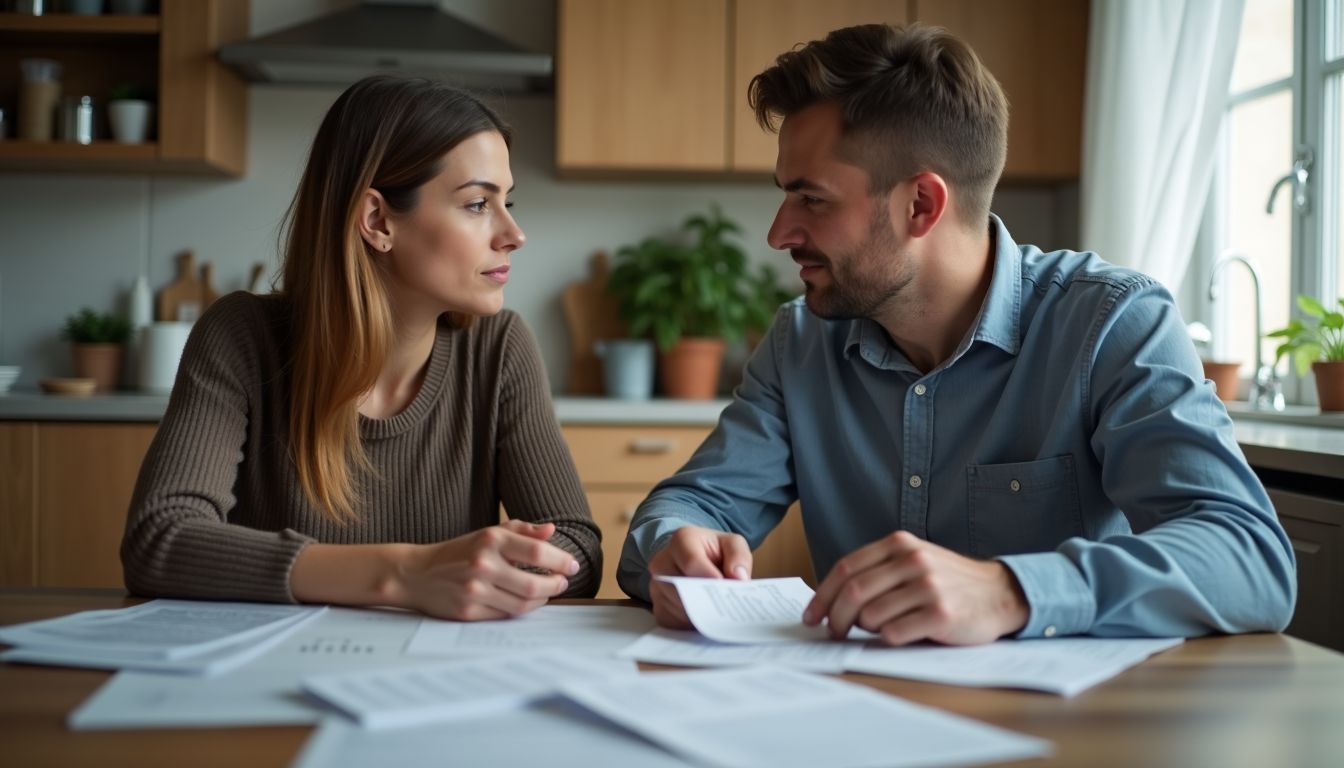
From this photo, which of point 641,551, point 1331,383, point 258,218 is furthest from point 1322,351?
point 258,218

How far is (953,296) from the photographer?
1.55 meters

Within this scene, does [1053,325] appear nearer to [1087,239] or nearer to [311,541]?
[311,541]

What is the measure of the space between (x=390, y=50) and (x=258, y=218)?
846mm

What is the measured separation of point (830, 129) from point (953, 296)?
0.89ft

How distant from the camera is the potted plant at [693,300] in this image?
11.5 ft

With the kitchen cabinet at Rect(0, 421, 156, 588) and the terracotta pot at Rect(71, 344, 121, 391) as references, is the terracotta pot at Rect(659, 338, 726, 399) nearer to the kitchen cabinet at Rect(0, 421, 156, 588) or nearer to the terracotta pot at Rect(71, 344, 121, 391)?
the kitchen cabinet at Rect(0, 421, 156, 588)

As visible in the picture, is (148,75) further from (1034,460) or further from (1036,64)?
(1034,460)

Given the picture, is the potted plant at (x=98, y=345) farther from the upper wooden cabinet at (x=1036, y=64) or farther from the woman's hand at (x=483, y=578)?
the woman's hand at (x=483, y=578)

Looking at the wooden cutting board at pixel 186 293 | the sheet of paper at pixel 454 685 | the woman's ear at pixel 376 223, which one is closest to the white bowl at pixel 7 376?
the wooden cutting board at pixel 186 293

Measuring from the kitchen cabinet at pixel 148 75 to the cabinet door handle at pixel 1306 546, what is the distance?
284 cm

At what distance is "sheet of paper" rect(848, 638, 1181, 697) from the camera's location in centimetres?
88

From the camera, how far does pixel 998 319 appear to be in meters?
1.45

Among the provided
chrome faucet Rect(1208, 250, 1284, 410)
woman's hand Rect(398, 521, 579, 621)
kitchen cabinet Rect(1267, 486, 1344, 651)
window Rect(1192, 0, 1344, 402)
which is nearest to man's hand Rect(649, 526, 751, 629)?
woman's hand Rect(398, 521, 579, 621)

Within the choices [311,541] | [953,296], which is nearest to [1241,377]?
[953,296]
